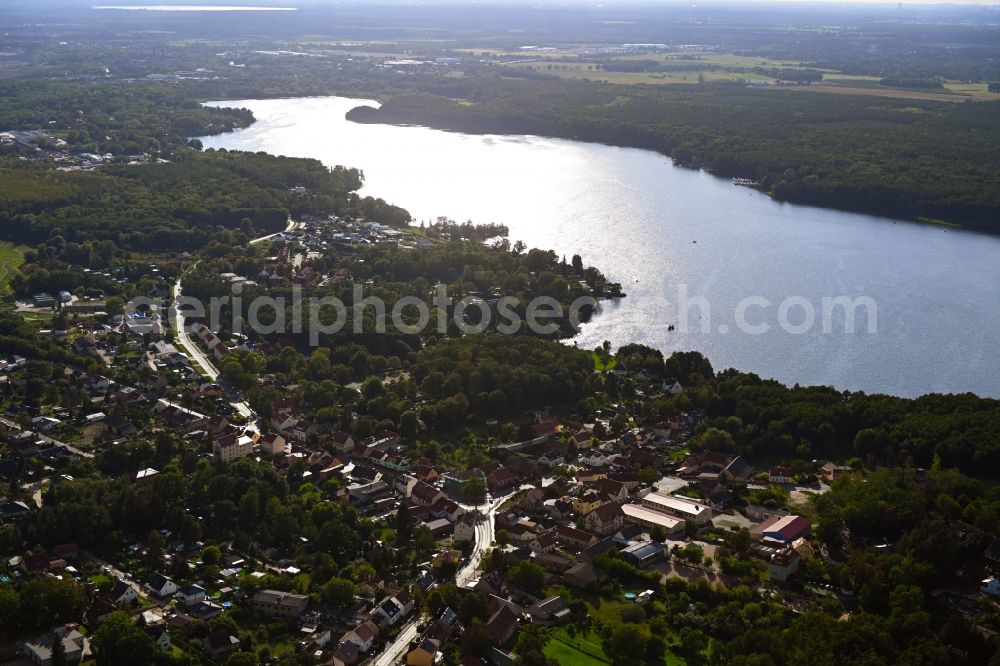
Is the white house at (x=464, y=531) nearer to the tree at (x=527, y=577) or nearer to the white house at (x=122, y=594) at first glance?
the tree at (x=527, y=577)

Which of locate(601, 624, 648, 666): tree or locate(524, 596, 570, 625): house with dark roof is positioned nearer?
locate(601, 624, 648, 666): tree

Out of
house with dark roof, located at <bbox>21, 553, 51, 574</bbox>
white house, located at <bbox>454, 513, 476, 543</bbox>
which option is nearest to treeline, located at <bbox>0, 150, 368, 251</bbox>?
house with dark roof, located at <bbox>21, 553, 51, 574</bbox>

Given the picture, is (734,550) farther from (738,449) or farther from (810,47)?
(810,47)

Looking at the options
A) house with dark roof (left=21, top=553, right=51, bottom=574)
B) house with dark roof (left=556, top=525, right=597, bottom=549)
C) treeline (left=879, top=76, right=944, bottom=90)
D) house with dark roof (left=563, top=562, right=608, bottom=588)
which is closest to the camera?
house with dark roof (left=21, top=553, right=51, bottom=574)

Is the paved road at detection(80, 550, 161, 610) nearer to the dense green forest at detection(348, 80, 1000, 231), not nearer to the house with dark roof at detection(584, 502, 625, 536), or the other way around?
the house with dark roof at detection(584, 502, 625, 536)

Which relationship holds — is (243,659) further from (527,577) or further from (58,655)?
(527,577)

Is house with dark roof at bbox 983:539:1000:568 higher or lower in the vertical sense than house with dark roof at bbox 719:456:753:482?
higher

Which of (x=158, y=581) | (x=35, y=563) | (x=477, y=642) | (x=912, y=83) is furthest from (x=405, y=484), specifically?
(x=912, y=83)
